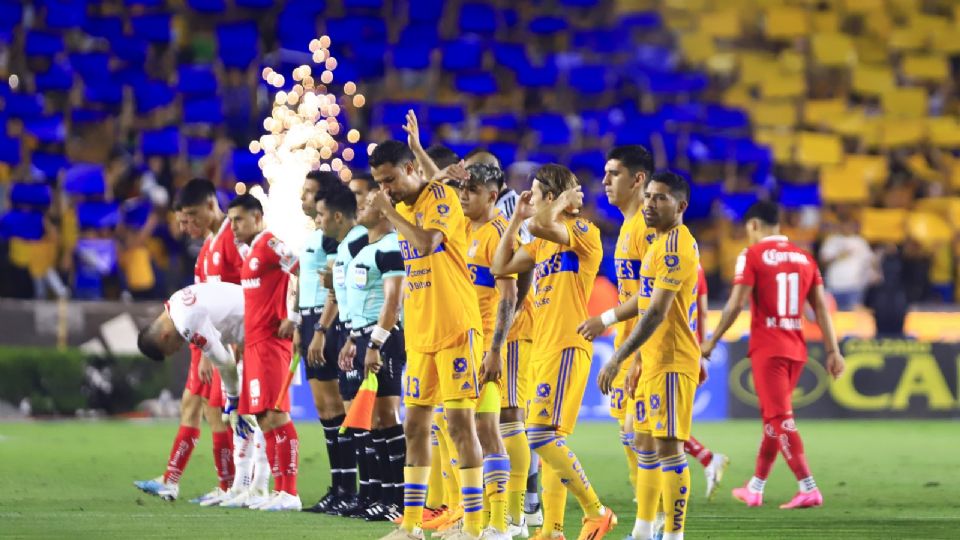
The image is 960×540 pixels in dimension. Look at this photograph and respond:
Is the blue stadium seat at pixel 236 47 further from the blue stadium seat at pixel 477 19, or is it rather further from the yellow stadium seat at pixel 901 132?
the yellow stadium seat at pixel 901 132

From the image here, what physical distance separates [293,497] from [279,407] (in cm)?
67

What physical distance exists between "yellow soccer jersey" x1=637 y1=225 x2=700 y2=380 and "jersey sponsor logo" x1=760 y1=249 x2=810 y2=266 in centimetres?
384

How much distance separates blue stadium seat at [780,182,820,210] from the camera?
2656 cm

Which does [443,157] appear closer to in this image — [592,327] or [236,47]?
[592,327]

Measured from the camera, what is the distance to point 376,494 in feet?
33.4

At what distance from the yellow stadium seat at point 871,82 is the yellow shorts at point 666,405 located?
891 inches

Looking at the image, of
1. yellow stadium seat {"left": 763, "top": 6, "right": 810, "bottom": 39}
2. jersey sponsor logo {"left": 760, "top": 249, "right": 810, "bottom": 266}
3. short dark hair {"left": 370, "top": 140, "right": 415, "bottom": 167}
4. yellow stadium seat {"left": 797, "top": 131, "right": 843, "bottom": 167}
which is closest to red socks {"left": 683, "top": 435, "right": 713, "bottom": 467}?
jersey sponsor logo {"left": 760, "top": 249, "right": 810, "bottom": 266}

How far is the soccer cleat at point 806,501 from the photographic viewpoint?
11344mm

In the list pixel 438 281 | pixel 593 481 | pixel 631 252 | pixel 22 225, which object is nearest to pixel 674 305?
pixel 631 252

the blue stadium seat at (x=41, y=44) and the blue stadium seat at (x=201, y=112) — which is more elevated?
the blue stadium seat at (x=41, y=44)

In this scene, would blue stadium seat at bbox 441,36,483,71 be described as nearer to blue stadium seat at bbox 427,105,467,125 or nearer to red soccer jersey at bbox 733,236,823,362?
blue stadium seat at bbox 427,105,467,125

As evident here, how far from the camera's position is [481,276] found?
30.8ft

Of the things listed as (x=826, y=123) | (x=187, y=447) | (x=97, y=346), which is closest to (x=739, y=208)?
(x=826, y=123)

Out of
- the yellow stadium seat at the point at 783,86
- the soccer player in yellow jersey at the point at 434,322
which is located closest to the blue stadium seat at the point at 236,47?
the yellow stadium seat at the point at 783,86
